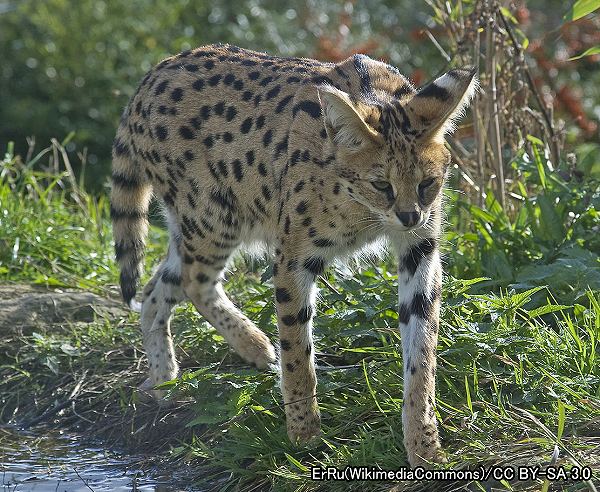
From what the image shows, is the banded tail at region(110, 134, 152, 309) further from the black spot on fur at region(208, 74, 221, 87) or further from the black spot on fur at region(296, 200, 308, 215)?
the black spot on fur at region(296, 200, 308, 215)

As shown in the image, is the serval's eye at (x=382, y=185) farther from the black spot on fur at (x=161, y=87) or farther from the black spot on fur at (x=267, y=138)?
the black spot on fur at (x=161, y=87)

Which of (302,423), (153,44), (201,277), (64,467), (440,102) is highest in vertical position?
(440,102)

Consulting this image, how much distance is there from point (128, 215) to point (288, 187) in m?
1.34

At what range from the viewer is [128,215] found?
577 centimetres

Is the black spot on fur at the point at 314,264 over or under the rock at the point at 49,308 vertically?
over

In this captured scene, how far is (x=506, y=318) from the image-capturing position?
477cm

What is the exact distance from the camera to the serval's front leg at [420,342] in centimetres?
419

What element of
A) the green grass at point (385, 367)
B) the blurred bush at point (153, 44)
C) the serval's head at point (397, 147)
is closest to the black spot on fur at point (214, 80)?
the green grass at point (385, 367)

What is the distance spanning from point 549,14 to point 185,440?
27.6 ft

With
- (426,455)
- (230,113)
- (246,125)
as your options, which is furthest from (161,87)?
(426,455)

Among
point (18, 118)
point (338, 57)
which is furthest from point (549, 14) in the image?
point (18, 118)

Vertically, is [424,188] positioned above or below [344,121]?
below

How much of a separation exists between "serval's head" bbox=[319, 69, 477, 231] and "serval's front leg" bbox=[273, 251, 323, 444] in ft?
1.30

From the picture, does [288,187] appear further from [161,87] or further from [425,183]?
[161,87]
